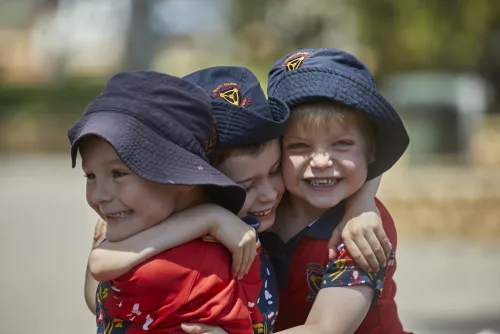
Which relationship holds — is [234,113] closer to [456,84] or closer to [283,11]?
[456,84]

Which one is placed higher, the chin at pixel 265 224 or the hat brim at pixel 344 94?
the hat brim at pixel 344 94

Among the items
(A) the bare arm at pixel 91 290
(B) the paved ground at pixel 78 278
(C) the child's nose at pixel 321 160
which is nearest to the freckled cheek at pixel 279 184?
(C) the child's nose at pixel 321 160

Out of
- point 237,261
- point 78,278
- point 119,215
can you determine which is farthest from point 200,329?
point 78,278

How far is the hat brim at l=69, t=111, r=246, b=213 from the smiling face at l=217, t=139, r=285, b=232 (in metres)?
0.21

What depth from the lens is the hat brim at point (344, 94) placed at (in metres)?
2.57

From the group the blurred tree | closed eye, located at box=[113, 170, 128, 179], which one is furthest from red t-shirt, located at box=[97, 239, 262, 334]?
the blurred tree

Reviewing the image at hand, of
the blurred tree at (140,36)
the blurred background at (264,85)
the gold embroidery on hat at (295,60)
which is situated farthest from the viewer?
the blurred tree at (140,36)

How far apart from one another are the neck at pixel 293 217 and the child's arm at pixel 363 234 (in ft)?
0.39

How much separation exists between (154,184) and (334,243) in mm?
674

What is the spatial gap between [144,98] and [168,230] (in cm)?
35

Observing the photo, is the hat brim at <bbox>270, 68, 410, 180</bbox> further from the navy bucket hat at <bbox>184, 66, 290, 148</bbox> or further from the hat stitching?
the hat stitching

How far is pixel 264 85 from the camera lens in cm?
1553

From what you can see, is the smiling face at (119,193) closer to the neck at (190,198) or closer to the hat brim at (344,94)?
the neck at (190,198)

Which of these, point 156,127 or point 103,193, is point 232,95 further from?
point 103,193
